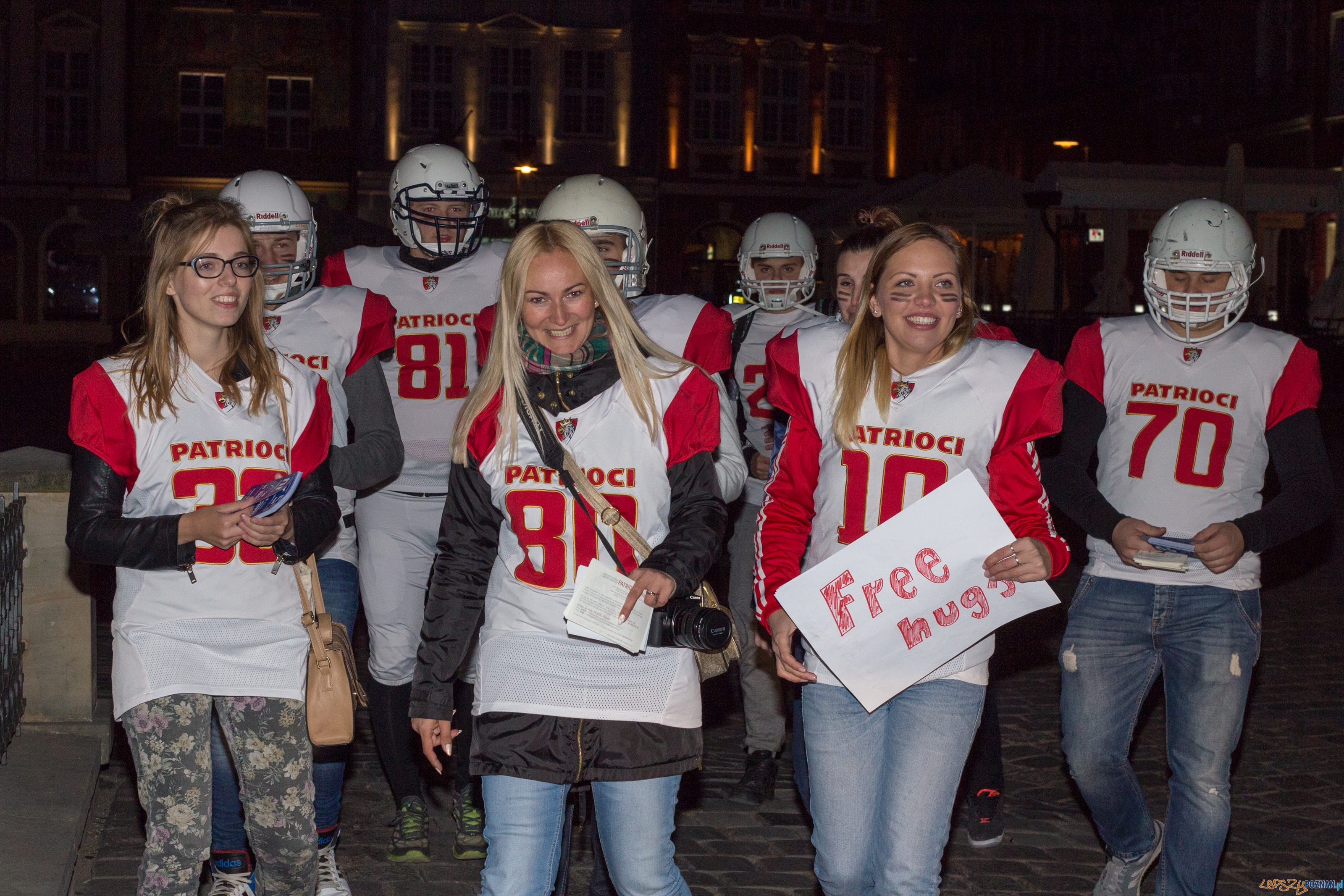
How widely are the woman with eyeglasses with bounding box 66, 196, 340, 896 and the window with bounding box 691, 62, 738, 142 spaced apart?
35.4 meters

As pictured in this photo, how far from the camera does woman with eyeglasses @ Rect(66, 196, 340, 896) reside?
345 centimetres

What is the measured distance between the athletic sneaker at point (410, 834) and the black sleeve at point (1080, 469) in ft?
8.27

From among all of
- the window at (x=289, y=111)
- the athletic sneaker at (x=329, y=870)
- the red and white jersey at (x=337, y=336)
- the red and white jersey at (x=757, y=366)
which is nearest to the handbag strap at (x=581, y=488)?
the red and white jersey at (x=337, y=336)

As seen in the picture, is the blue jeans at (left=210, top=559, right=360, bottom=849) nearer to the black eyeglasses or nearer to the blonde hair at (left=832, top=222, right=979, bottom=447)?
the black eyeglasses

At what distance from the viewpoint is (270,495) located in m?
3.38

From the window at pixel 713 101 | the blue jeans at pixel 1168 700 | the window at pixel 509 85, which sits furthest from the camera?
the window at pixel 713 101

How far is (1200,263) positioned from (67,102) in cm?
3955

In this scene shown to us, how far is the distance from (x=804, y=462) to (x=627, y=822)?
1001 millimetres

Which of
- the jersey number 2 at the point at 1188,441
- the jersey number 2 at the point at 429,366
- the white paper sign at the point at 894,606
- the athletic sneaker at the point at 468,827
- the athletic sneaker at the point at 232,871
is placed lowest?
the athletic sneaker at the point at 468,827

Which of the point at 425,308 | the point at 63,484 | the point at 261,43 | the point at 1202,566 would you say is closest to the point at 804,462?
the point at 1202,566

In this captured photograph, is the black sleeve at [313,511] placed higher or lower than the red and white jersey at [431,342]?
lower

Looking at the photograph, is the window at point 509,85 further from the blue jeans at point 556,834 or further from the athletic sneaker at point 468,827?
the blue jeans at point 556,834

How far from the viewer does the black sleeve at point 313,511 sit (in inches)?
143

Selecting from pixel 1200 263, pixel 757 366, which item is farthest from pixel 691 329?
pixel 1200 263
